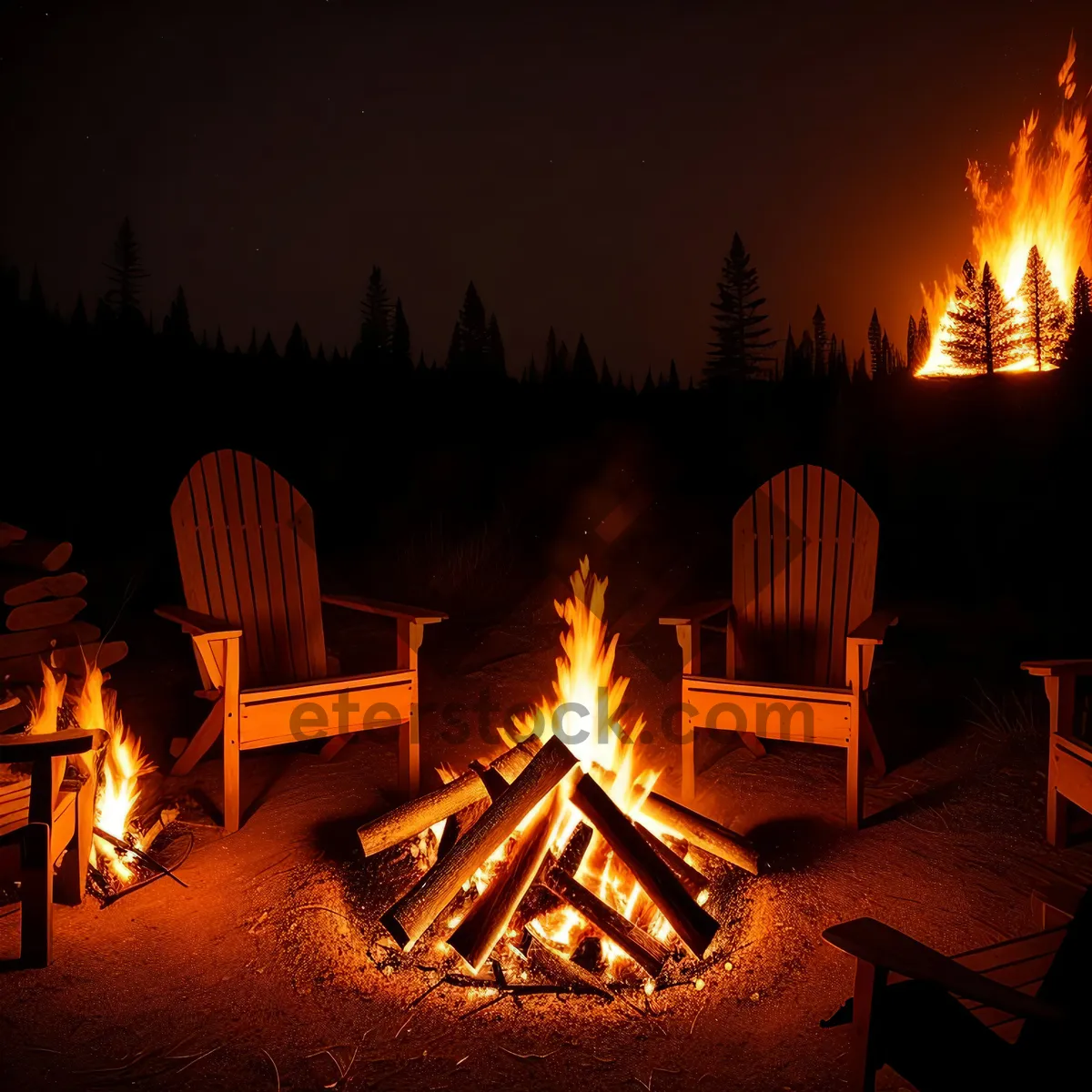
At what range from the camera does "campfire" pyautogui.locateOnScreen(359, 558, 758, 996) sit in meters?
1.83

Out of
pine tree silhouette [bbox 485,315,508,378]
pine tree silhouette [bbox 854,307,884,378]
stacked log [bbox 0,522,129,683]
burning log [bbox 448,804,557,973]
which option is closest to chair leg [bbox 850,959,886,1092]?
burning log [bbox 448,804,557,973]

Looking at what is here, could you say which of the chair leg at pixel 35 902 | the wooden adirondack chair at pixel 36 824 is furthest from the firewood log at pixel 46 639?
the chair leg at pixel 35 902

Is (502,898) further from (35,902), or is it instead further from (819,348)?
(819,348)

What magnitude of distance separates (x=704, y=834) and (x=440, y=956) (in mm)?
799

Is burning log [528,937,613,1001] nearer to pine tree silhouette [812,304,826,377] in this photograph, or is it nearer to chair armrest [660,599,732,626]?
chair armrest [660,599,732,626]

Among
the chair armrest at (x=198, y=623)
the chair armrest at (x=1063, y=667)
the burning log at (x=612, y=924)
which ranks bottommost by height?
the burning log at (x=612, y=924)

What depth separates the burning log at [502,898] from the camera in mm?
1778

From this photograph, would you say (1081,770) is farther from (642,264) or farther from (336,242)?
(336,242)

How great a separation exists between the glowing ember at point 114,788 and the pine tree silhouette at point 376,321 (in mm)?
14383

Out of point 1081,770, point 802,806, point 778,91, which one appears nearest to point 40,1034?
point 802,806

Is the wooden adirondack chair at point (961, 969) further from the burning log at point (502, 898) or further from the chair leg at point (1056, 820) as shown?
the chair leg at point (1056, 820)

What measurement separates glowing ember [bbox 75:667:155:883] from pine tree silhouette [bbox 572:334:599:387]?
1377cm

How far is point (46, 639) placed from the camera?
3.18 m

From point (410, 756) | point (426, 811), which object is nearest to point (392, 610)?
point (410, 756)
